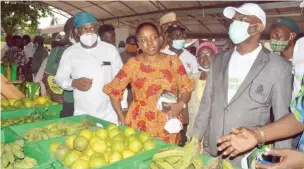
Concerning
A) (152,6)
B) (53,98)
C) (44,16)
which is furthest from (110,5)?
(44,16)

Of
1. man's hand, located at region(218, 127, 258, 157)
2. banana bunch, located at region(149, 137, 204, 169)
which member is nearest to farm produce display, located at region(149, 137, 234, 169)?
banana bunch, located at region(149, 137, 204, 169)

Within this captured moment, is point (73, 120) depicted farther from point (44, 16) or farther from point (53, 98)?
point (44, 16)

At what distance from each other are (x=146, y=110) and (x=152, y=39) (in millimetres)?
755

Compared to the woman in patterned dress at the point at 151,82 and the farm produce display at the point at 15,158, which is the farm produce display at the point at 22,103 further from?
the farm produce display at the point at 15,158

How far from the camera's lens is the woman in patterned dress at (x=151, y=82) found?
2.94 metres

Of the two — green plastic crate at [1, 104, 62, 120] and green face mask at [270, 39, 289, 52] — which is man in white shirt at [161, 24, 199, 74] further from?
green plastic crate at [1, 104, 62, 120]

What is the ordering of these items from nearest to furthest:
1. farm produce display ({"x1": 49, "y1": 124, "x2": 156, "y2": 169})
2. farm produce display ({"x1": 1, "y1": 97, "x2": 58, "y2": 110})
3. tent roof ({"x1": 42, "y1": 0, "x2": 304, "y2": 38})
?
farm produce display ({"x1": 49, "y1": 124, "x2": 156, "y2": 169}) < farm produce display ({"x1": 1, "y1": 97, "x2": 58, "y2": 110}) < tent roof ({"x1": 42, "y1": 0, "x2": 304, "y2": 38})

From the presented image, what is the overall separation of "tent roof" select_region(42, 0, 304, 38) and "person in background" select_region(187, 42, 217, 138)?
497cm

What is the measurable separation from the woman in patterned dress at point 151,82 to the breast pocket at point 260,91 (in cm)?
76

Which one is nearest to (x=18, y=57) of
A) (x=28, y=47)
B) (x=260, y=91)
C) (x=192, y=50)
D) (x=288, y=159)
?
(x=28, y=47)

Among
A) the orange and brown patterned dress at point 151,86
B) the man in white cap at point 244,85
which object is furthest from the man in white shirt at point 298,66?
the orange and brown patterned dress at point 151,86

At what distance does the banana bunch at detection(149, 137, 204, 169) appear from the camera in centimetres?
180

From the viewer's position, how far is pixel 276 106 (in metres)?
2.41

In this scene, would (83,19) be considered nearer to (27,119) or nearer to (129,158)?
(27,119)
